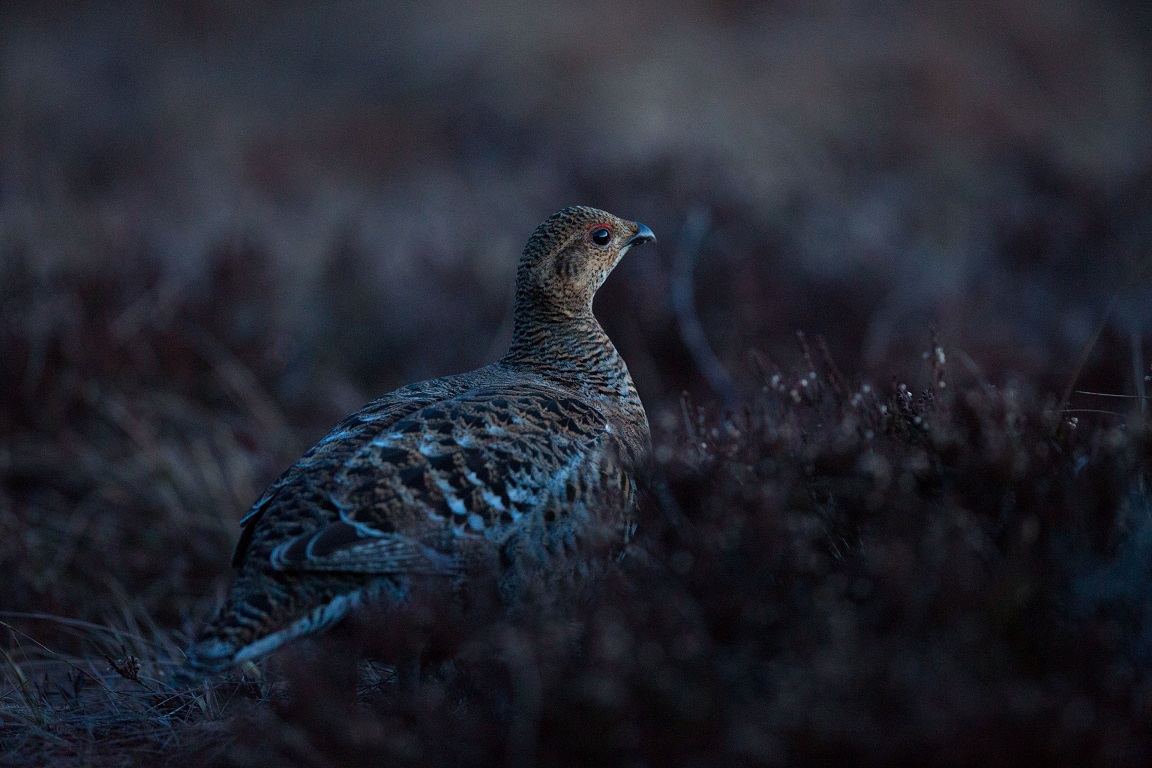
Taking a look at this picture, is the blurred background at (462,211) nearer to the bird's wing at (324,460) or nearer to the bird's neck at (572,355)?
the bird's neck at (572,355)

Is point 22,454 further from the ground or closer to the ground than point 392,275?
closer to the ground

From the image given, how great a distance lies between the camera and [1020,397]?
3.02m

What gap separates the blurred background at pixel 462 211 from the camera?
5.68m

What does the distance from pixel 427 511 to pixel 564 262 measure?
59.5 inches

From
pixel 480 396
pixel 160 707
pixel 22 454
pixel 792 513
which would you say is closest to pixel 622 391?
pixel 480 396

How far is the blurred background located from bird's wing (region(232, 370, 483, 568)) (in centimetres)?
99

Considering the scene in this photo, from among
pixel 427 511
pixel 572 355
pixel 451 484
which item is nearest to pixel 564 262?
pixel 572 355

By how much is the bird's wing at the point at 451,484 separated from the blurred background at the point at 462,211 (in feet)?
2.15

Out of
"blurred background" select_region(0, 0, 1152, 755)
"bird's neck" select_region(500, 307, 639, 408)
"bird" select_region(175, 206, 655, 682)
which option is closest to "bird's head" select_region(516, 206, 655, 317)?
"bird's neck" select_region(500, 307, 639, 408)

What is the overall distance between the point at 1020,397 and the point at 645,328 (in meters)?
3.85

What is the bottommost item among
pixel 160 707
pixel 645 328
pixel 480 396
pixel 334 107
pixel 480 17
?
pixel 160 707

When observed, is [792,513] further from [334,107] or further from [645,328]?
[334,107]

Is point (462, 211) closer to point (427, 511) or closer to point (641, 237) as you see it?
point (641, 237)

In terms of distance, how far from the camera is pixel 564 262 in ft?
13.1
